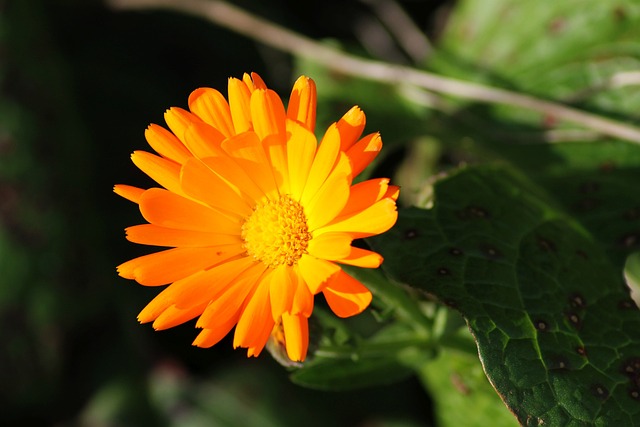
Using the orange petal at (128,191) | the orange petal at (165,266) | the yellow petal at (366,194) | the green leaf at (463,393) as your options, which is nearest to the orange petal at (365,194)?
the yellow petal at (366,194)

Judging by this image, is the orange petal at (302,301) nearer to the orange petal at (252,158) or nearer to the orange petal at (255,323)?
the orange petal at (255,323)

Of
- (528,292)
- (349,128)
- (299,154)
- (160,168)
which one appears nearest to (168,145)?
(160,168)

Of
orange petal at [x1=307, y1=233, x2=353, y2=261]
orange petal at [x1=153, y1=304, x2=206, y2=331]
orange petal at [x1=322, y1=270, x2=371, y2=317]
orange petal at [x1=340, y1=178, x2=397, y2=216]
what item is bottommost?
orange petal at [x1=153, y1=304, x2=206, y2=331]

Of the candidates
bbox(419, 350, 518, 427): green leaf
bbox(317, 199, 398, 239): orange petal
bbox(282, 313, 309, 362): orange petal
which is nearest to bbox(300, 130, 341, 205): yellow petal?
bbox(317, 199, 398, 239): orange petal

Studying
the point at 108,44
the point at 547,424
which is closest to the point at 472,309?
the point at 547,424

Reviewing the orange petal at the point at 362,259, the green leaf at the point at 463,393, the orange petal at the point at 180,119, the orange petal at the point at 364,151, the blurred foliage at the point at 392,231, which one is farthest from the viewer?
the green leaf at the point at 463,393

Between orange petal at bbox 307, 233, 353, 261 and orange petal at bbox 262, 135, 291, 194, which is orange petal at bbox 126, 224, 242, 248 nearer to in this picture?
orange petal at bbox 262, 135, 291, 194

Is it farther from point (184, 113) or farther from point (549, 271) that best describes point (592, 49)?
point (184, 113)
